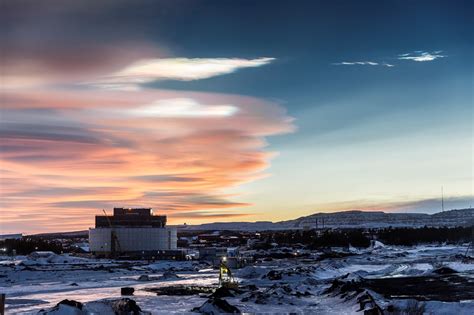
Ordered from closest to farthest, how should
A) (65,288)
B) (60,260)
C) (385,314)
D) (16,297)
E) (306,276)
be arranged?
(385,314)
(16,297)
(65,288)
(306,276)
(60,260)

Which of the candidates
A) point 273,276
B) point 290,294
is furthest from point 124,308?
point 273,276

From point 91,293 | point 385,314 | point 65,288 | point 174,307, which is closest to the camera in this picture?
point 385,314

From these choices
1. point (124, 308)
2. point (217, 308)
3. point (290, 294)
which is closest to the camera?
point (124, 308)

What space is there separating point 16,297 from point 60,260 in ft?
286

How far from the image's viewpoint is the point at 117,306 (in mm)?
38594

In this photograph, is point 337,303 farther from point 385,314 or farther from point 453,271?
point 453,271

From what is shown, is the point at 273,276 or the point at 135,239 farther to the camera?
the point at 135,239

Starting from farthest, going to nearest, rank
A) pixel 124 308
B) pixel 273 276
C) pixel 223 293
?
pixel 273 276, pixel 223 293, pixel 124 308

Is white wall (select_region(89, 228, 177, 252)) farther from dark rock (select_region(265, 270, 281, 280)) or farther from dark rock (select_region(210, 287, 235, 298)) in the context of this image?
dark rock (select_region(210, 287, 235, 298))

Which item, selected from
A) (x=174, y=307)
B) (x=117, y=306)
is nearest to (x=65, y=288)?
(x=174, y=307)

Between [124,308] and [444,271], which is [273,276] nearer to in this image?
[444,271]

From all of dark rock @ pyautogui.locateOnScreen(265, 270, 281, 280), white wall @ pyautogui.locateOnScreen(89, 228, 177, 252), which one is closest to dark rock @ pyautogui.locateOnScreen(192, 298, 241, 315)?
dark rock @ pyautogui.locateOnScreen(265, 270, 281, 280)

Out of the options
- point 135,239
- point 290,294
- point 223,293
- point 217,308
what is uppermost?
point 135,239

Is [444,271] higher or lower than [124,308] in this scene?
lower
